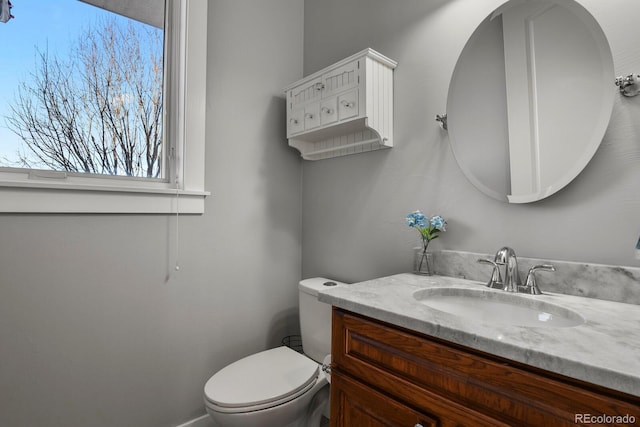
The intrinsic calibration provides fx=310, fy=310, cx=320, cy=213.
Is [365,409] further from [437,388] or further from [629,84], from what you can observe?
[629,84]

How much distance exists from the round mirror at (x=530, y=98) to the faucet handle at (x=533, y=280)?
0.22 metres

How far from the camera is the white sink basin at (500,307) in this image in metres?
0.82

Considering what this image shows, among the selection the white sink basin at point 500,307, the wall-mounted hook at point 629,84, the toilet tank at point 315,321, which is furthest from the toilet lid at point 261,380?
the wall-mounted hook at point 629,84

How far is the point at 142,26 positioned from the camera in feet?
4.78

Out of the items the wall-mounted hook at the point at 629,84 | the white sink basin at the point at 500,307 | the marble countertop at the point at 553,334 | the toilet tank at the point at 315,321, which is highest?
the wall-mounted hook at the point at 629,84

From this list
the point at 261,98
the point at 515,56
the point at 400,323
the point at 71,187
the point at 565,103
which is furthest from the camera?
the point at 261,98

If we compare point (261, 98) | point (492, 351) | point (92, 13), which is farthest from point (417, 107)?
point (92, 13)

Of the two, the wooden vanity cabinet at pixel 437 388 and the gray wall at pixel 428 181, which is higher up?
the gray wall at pixel 428 181

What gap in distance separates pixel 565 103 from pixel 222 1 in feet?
5.34

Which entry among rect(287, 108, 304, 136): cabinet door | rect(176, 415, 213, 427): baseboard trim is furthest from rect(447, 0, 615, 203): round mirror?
rect(176, 415, 213, 427): baseboard trim

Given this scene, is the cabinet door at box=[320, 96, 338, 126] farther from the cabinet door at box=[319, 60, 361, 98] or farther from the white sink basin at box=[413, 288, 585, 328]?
the white sink basin at box=[413, 288, 585, 328]

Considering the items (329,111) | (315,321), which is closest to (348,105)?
(329,111)

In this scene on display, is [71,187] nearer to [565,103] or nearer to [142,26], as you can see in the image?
[142,26]

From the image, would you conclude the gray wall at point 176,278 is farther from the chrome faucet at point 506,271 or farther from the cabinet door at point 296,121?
the chrome faucet at point 506,271
